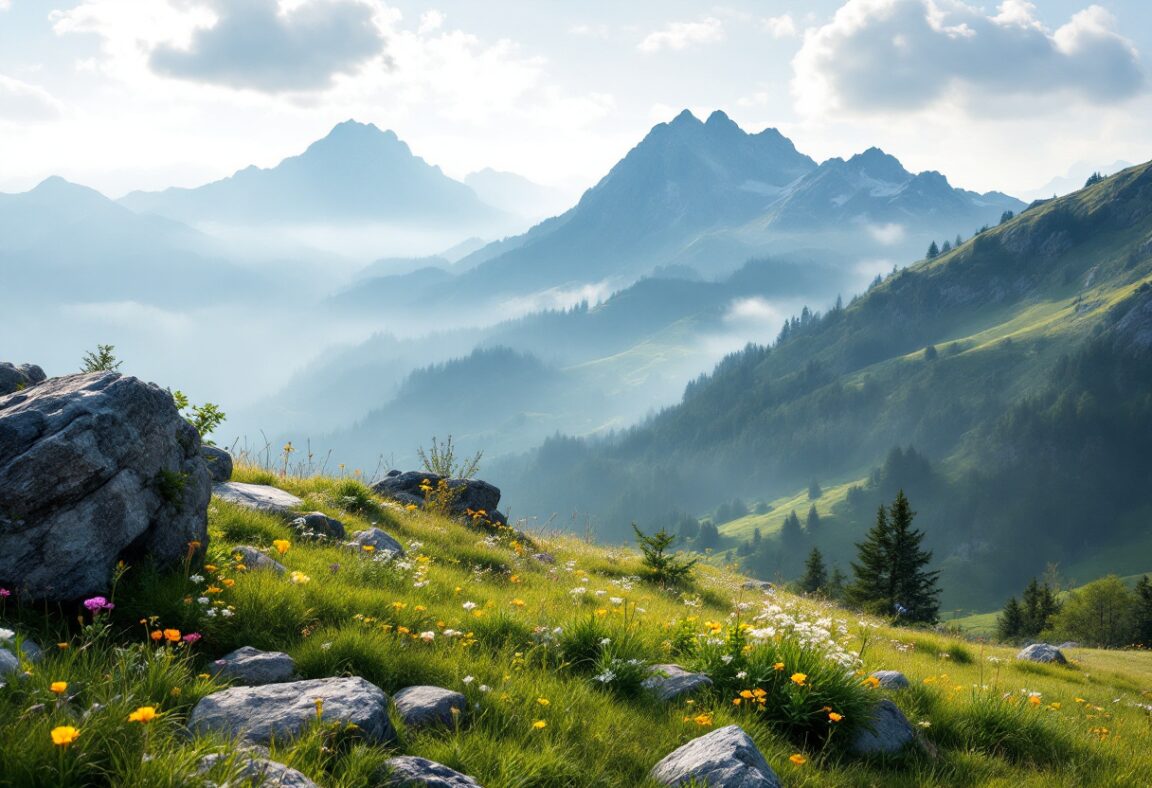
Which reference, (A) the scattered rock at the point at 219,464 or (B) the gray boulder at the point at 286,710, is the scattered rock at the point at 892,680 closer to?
Result: (B) the gray boulder at the point at 286,710

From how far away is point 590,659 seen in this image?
6.69 metres

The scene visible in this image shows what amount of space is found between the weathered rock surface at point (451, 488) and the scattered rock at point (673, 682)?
12.3m

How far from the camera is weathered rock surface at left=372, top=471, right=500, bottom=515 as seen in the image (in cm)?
1880

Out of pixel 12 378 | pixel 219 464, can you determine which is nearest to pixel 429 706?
pixel 219 464

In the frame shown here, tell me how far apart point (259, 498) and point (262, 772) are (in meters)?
9.05

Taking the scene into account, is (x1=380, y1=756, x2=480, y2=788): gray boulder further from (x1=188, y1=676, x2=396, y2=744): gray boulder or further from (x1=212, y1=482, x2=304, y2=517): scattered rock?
(x1=212, y1=482, x2=304, y2=517): scattered rock

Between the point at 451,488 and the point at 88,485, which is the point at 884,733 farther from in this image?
the point at 451,488

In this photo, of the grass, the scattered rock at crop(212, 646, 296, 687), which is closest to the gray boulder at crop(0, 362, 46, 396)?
the grass

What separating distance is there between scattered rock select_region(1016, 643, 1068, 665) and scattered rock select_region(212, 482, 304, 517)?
68.6 ft

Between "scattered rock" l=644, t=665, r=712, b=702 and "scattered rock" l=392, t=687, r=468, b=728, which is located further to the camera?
"scattered rock" l=644, t=665, r=712, b=702

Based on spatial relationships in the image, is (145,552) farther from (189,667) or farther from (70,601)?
(189,667)

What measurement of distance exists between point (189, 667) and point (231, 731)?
4.26 feet

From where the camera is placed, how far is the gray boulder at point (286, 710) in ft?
14.3

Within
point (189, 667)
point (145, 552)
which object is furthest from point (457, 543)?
point (189, 667)
